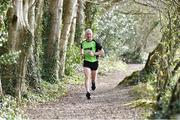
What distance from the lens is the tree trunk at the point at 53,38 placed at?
782 inches

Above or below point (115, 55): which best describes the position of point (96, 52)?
above

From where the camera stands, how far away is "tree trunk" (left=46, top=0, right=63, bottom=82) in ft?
65.2

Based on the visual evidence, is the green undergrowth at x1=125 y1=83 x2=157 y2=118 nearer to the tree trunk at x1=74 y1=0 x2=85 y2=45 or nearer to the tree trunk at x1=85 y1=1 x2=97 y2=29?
the tree trunk at x1=74 y1=0 x2=85 y2=45

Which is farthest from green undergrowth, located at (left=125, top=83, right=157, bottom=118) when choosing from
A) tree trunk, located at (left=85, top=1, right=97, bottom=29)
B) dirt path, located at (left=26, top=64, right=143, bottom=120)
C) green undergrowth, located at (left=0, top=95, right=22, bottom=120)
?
tree trunk, located at (left=85, top=1, right=97, bottom=29)

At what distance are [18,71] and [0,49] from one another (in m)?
0.82

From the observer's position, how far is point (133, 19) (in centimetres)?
5012

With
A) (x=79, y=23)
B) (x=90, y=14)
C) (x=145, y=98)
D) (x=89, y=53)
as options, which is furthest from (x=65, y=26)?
(x=90, y=14)

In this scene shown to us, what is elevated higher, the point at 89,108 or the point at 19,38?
the point at 19,38

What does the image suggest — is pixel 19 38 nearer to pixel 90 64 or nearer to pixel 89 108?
pixel 90 64

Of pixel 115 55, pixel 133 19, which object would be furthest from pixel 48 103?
pixel 133 19

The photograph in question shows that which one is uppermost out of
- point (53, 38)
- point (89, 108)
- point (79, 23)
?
point (53, 38)

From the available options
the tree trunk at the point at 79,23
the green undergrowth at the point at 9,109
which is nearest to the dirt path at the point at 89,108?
the green undergrowth at the point at 9,109

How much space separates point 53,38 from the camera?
20156mm

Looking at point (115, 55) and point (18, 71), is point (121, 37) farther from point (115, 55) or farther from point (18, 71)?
point (18, 71)
